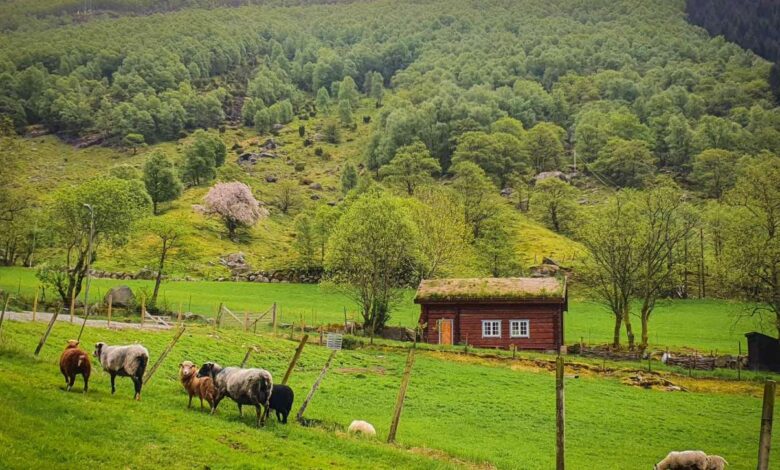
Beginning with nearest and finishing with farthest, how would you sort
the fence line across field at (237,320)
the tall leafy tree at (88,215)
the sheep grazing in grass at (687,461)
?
the sheep grazing in grass at (687,461), the fence line across field at (237,320), the tall leafy tree at (88,215)

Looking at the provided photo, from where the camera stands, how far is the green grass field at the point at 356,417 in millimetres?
14148

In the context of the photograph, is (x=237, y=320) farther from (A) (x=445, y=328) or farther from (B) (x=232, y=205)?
(B) (x=232, y=205)

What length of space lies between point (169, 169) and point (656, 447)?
109399 millimetres

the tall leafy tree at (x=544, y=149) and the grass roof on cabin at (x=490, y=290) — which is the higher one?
the tall leafy tree at (x=544, y=149)

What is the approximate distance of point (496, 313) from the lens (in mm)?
57438

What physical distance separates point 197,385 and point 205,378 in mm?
372

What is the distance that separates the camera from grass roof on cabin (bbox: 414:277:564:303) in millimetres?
56125

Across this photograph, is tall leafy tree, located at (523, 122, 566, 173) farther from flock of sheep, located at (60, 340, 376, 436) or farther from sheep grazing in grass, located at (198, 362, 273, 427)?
sheep grazing in grass, located at (198, 362, 273, 427)

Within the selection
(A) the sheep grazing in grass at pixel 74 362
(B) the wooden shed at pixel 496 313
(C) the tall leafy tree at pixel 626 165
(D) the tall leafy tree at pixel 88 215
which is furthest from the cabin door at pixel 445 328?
(C) the tall leafy tree at pixel 626 165

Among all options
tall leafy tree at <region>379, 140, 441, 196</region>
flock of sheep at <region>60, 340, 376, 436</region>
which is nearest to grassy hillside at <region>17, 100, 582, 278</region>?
tall leafy tree at <region>379, 140, 441, 196</region>

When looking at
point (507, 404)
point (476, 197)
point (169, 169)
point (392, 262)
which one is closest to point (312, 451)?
point (507, 404)

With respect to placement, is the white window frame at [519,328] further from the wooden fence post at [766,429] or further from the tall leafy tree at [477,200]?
the wooden fence post at [766,429]

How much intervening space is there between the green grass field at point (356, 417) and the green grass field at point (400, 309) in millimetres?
19117

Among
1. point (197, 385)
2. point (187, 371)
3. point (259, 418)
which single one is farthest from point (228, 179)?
point (259, 418)
